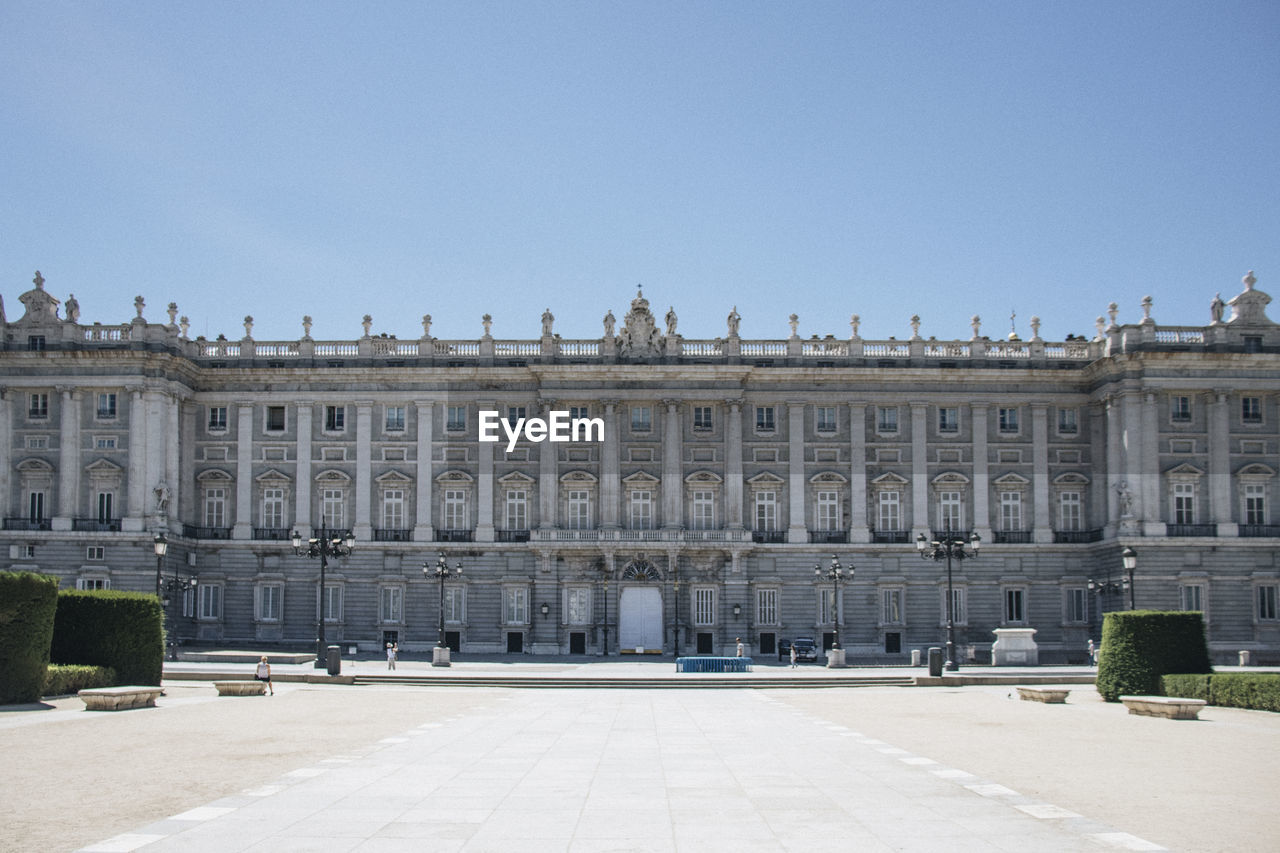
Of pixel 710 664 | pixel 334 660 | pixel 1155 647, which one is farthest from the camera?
pixel 710 664

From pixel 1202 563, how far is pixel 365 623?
41447 mm

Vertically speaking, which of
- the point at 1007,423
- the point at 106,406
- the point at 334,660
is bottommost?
the point at 334,660

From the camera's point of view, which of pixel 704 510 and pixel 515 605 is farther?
pixel 704 510

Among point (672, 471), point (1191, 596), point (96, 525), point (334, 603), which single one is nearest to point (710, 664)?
point (672, 471)

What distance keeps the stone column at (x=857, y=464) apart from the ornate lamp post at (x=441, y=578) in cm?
2023

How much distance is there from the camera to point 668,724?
29516 millimetres

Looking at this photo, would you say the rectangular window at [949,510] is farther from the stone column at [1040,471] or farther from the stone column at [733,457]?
the stone column at [733,457]

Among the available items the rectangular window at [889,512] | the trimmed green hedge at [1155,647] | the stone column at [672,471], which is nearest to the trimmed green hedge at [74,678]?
the trimmed green hedge at [1155,647]

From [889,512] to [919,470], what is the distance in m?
2.65

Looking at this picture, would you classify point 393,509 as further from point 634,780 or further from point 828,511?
point 634,780

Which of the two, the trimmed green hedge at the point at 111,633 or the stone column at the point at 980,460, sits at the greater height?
the stone column at the point at 980,460

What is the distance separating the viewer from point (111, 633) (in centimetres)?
3681

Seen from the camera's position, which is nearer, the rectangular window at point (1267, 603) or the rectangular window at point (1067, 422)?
the rectangular window at point (1267, 603)

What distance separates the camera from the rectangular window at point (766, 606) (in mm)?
65000
